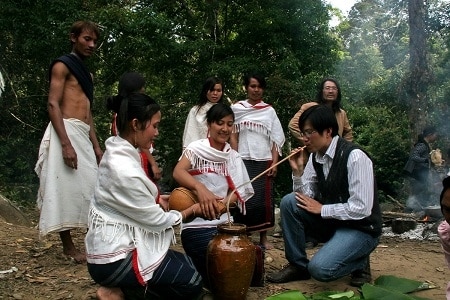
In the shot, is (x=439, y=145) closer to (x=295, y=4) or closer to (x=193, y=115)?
(x=295, y=4)

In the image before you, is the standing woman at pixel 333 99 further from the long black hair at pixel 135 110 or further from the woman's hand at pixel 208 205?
the long black hair at pixel 135 110

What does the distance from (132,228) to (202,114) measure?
2.21 metres

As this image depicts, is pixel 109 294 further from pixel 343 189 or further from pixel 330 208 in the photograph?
pixel 343 189

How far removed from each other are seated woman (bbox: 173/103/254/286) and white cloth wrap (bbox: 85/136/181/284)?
0.56 meters

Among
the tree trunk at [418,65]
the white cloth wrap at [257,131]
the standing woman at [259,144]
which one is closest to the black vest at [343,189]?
the standing woman at [259,144]

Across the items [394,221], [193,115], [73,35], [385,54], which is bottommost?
[394,221]

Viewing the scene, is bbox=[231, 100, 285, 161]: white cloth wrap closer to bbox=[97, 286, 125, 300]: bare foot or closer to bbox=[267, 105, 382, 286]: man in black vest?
bbox=[267, 105, 382, 286]: man in black vest

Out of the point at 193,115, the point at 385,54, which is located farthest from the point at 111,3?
the point at 385,54

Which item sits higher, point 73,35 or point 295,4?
point 295,4

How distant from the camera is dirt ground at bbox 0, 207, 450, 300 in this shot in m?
3.43

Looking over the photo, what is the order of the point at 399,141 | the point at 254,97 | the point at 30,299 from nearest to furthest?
the point at 30,299, the point at 254,97, the point at 399,141

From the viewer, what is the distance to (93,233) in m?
2.86

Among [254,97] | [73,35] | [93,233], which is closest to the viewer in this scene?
[93,233]

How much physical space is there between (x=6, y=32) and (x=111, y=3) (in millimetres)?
1851
